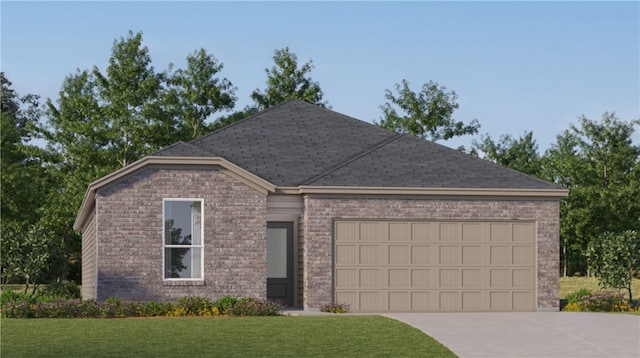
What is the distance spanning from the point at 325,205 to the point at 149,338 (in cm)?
867

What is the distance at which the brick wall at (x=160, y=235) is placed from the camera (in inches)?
992

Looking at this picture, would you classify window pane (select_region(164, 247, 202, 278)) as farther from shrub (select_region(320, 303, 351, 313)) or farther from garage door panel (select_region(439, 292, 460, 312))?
garage door panel (select_region(439, 292, 460, 312))

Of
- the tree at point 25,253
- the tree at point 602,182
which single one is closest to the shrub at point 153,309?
the tree at point 25,253

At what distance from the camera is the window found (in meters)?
25.5

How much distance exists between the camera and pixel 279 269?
27.6m

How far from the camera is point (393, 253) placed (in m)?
26.4

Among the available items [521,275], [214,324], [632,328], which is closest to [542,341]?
[632,328]

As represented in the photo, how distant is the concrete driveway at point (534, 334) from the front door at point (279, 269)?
15.8 ft

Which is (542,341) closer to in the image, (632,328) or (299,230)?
(632,328)

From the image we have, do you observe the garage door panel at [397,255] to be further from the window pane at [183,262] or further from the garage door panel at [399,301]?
the window pane at [183,262]

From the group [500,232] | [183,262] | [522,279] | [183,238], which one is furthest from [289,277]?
[522,279]

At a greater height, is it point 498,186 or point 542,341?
point 498,186

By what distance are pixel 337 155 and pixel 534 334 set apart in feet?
33.6

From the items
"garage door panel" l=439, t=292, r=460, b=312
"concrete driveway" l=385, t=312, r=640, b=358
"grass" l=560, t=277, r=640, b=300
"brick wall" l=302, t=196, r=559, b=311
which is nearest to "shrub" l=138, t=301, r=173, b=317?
"brick wall" l=302, t=196, r=559, b=311
